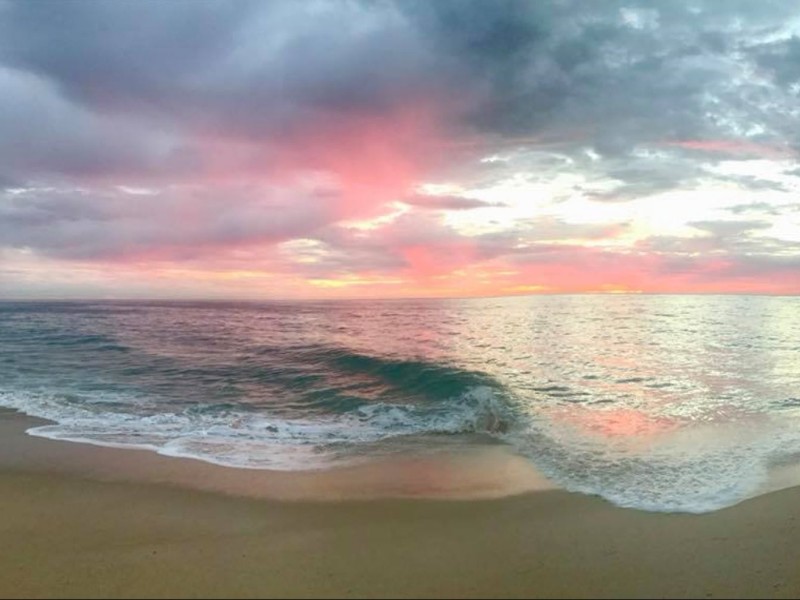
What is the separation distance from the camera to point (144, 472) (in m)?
9.78

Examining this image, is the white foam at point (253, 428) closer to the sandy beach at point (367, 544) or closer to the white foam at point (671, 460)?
the sandy beach at point (367, 544)

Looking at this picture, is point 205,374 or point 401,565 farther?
point 205,374

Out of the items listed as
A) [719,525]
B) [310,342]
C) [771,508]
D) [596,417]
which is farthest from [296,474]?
[310,342]

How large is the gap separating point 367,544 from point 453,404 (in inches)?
409

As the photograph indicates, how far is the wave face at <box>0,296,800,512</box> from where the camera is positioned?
414 inches

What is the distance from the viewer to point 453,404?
16.8m

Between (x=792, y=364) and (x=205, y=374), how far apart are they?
2596cm

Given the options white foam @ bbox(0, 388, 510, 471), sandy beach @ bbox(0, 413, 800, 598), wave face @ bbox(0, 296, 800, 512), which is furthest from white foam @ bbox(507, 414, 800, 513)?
white foam @ bbox(0, 388, 510, 471)

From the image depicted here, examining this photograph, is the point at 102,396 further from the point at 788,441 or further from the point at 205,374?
the point at 788,441

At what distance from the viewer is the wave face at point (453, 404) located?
10523mm

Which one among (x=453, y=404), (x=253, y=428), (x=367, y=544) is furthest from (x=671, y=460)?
(x=253, y=428)

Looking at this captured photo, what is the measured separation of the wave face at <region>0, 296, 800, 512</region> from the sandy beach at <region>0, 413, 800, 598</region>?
1.14m

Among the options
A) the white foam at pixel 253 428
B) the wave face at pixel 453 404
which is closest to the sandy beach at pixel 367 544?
the wave face at pixel 453 404

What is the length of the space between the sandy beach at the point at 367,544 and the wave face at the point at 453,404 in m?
1.14
